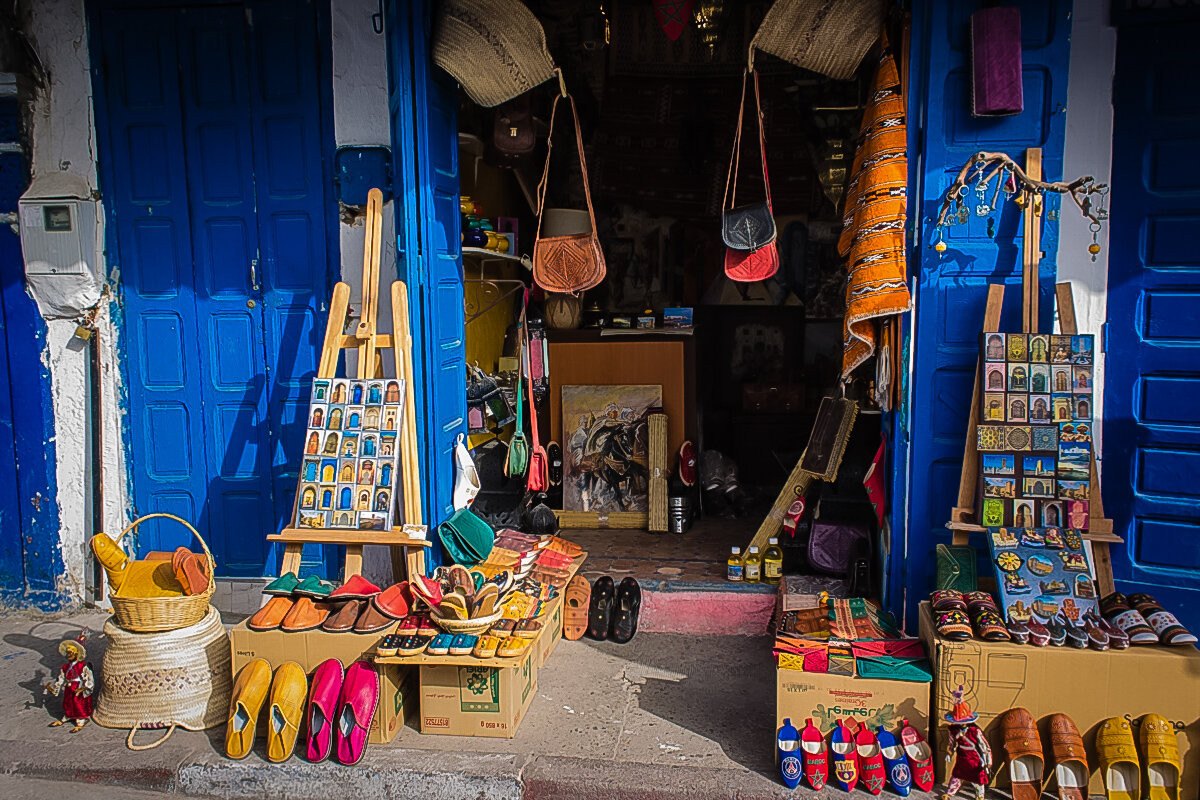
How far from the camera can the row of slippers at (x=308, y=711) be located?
3803 millimetres

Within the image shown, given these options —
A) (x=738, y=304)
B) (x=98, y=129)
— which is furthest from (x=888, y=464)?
Answer: (x=98, y=129)

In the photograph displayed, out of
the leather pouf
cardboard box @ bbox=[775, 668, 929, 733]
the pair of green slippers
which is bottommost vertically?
cardboard box @ bbox=[775, 668, 929, 733]

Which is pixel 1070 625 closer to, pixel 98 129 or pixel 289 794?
pixel 289 794

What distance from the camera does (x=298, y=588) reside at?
14.2 ft

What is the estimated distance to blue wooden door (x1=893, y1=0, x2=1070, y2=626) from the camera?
4242 mm

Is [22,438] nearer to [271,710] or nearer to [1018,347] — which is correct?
[271,710]

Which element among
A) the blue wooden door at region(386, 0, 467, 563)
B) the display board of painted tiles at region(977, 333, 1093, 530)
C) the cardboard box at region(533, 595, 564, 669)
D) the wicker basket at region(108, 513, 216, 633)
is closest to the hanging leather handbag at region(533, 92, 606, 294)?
the blue wooden door at region(386, 0, 467, 563)

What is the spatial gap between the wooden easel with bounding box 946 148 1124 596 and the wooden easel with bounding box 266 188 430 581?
8.61 feet

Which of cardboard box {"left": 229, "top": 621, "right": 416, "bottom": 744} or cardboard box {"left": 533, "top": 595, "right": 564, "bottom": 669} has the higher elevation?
cardboard box {"left": 229, "top": 621, "right": 416, "bottom": 744}

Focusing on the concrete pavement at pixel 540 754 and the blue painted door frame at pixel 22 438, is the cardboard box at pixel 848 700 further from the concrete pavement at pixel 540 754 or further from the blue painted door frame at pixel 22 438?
the blue painted door frame at pixel 22 438

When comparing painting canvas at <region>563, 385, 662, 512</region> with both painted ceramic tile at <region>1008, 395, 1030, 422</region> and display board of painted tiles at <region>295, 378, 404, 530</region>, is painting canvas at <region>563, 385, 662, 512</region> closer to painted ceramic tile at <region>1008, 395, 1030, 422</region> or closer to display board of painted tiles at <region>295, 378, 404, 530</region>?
display board of painted tiles at <region>295, 378, 404, 530</region>

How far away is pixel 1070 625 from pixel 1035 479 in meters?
0.73

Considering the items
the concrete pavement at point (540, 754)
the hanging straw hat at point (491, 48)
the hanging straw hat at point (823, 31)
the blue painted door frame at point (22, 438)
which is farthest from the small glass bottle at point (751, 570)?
the blue painted door frame at point (22, 438)

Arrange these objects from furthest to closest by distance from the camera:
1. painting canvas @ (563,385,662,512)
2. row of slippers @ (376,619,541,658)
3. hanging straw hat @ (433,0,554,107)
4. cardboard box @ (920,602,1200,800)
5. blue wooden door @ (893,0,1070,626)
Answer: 1. painting canvas @ (563,385,662,512)
2. hanging straw hat @ (433,0,554,107)
3. blue wooden door @ (893,0,1070,626)
4. row of slippers @ (376,619,541,658)
5. cardboard box @ (920,602,1200,800)
